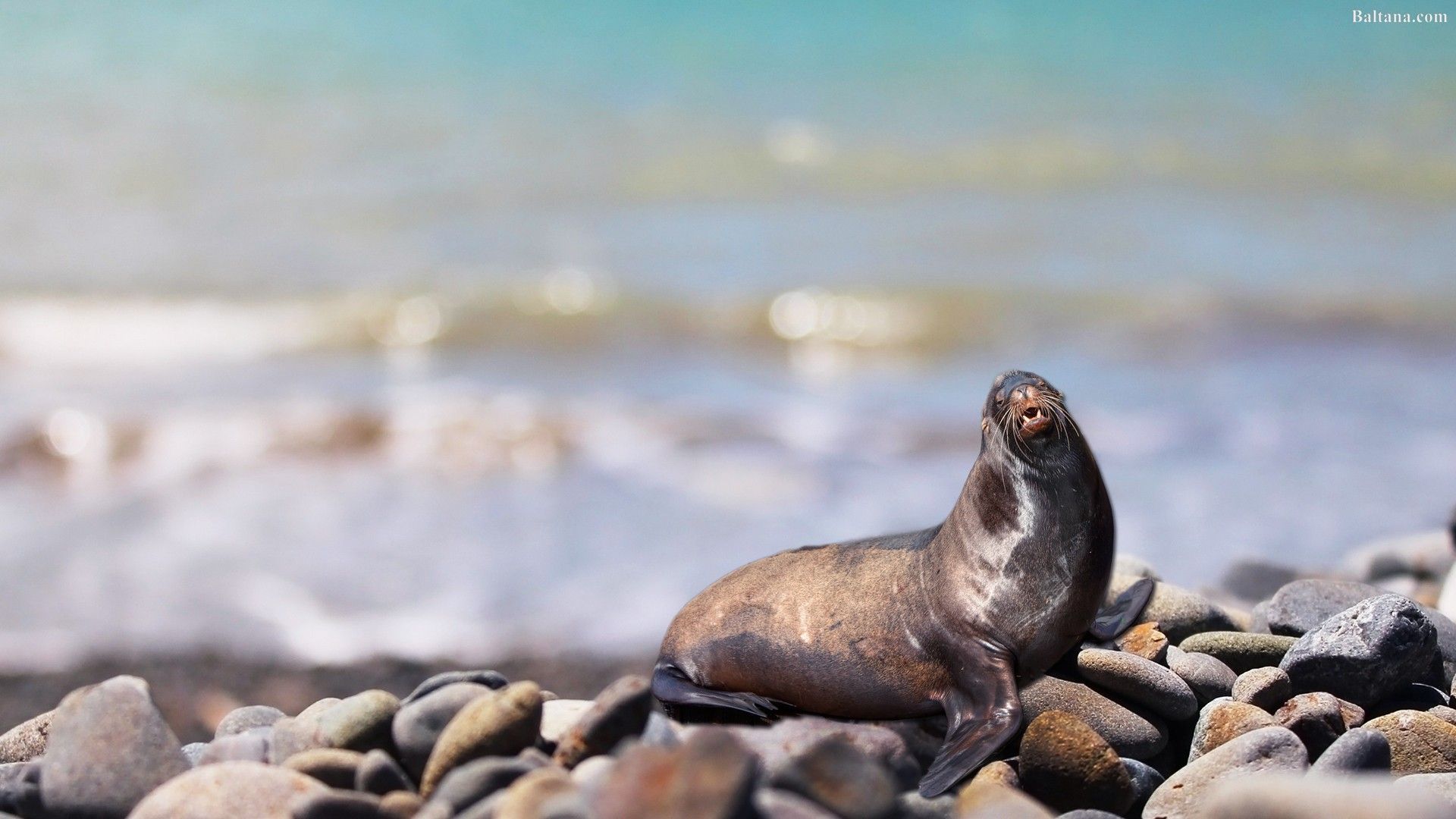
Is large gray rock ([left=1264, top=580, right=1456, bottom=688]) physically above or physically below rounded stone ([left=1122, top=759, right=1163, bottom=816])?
above

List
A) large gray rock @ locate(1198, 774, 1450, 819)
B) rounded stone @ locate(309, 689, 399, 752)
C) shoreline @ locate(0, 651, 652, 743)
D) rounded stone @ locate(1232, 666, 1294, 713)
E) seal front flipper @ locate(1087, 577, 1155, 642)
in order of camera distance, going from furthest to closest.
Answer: shoreline @ locate(0, 651, 652, 743)
seal front flipper @ locate(1087, 577, 1155, 642)
rounded stone @ locate(1232, 666, 1294, 713)
rounded stone @ locate(309, 689, 399, 752)
large gray rock @ locate(1198, 774, 1450, 819)

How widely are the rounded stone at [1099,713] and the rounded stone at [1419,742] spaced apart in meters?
0.63

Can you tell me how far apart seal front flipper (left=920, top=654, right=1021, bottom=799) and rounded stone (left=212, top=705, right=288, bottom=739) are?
2.12 m

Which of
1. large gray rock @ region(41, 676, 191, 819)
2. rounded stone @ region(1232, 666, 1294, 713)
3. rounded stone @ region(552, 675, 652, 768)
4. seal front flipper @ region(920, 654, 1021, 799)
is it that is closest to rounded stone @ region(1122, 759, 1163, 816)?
seal front flipper @ region(920, 654, 1021, 799)


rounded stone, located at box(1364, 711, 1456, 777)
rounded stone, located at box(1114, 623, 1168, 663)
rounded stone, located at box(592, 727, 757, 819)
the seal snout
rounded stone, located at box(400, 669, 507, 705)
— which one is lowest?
rounded stone, located at box(1364, 711, 1456, 777)

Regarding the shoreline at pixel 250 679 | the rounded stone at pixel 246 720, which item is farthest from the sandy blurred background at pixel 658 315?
the rounded stone at pixel 246 720

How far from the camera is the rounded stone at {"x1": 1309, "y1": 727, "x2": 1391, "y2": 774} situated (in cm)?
345

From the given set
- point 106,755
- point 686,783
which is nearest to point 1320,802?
point 686,783

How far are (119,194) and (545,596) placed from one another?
1659cm

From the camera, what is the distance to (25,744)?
434cm

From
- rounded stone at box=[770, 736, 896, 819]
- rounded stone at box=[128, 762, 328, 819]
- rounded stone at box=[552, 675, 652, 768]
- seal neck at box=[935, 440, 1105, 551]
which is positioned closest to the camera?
rounded stone at box=[770, 736, 896, 819]

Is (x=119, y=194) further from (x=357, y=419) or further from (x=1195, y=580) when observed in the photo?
(x=1195, y=580)

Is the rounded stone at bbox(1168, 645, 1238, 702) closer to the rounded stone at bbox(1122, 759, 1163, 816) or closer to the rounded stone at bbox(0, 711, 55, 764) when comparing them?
the rounded stone at bbox(1122, 759, 1163, 816)

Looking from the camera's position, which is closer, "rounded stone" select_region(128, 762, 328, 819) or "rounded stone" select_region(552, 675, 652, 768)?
→ "rounded stone" select_region(128, 762, 328, 819)
